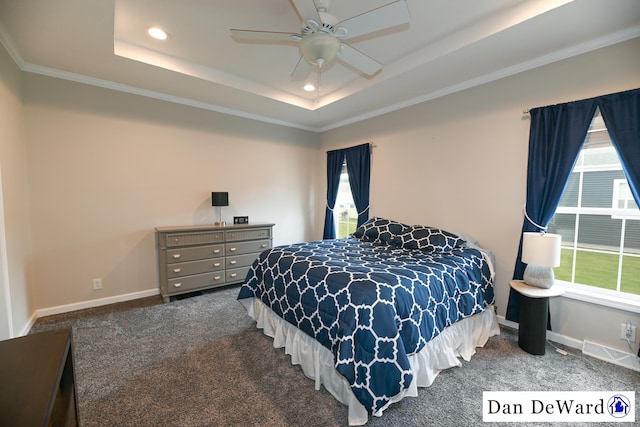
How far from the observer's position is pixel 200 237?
3377mm

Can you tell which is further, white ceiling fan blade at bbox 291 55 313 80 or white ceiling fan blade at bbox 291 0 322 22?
white ceiling fan blade at bbox 291 55 313 80

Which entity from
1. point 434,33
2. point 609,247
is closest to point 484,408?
point 609,247

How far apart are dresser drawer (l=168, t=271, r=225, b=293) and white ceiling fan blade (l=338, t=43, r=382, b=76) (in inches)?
116

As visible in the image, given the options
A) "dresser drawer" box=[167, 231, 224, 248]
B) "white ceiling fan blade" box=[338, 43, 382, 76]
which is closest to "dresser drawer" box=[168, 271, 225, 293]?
"dresser drawer" box=[167, 231, 224, 248]

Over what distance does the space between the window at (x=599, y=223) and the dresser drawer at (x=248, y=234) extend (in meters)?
3.36

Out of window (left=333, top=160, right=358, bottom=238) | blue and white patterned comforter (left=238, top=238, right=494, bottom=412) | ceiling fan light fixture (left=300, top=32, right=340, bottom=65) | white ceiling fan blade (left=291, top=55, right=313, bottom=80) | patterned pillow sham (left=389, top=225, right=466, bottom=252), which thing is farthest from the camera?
window (left=333, top=160, right=358, bottom=238)

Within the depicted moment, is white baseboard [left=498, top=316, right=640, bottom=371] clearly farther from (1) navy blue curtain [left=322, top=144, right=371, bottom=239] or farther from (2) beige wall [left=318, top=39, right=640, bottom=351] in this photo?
(1) navy blue curtain [left=322, top=144, right=371, bottom=239]

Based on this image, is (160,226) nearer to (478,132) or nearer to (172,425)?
(172,425)

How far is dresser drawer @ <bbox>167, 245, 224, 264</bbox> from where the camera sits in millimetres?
3193

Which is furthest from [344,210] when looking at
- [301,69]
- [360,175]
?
[301,69]

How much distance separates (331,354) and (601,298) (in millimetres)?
2333

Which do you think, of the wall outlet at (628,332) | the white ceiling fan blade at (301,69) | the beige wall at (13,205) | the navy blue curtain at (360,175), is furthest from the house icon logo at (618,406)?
the beige wall at (13,205)

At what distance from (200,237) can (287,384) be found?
86.2 inches

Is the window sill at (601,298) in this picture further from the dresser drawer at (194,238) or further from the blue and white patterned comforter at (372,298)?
the dresser drawer at (194,238)
